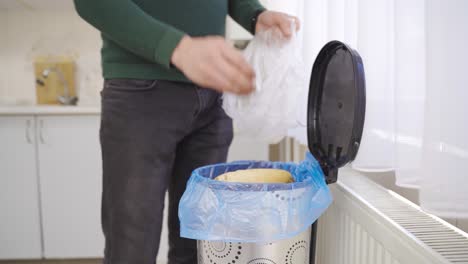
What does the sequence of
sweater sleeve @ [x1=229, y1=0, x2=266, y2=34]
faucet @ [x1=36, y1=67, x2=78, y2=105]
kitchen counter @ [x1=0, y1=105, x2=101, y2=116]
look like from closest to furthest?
1. sweater sleeve @ [x1=229, y1=0, x2=266, y2=34]
2. kitchen counter @ [x1=0, y1=105, x2=101, y2=116]
3. faucet @ [x1=36, y1=67, x2=78, y2=105]

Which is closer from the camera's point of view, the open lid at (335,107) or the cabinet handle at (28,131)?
the open lid at (335,107)

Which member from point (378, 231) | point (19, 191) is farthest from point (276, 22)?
point (19, 191)

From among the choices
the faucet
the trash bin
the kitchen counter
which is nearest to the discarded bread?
the trash bin

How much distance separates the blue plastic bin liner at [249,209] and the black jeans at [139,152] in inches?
5.1

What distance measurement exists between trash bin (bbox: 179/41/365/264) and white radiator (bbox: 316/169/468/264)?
6cm

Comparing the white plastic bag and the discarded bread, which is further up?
the white plastic bag

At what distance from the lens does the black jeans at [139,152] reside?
684mm

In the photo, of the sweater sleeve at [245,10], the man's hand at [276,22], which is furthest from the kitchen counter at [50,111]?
the man's hand at [276,22]

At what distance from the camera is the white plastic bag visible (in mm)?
684

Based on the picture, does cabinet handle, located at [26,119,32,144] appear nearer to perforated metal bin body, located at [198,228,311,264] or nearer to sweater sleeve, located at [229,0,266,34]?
sweater sleeve, located at [229,0,266,34]

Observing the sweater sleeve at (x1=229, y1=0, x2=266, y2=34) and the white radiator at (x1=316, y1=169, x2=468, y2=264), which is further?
the sweater sleeve at (x1=229, y1=0, x2=266, y2=34)

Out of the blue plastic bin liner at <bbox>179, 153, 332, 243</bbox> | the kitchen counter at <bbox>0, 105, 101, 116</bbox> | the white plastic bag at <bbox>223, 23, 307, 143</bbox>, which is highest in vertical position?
the white plastic bag at <bbox>223, 23, 307, 143</bbox>

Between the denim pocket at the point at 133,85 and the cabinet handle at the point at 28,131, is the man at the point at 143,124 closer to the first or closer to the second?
the denim pocket at the point at 133,85

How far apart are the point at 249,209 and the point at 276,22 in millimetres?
401
